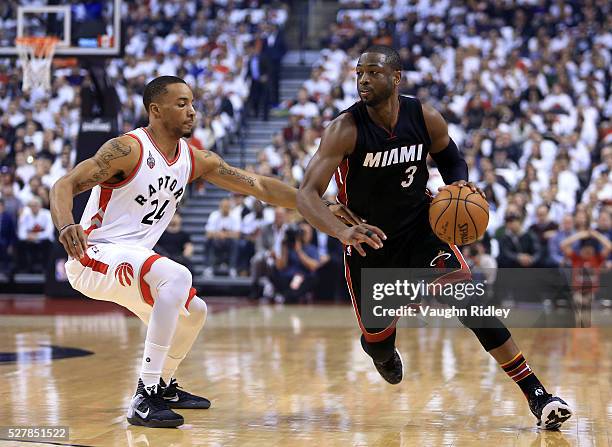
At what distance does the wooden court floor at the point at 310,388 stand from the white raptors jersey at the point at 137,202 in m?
1.01

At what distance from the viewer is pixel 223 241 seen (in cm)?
1506

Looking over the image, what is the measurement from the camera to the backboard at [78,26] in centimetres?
1295

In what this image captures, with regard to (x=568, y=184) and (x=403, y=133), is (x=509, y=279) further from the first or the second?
(x=403, y=133)

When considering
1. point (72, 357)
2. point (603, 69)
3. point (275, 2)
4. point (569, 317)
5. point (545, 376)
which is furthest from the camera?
point (275, 2)

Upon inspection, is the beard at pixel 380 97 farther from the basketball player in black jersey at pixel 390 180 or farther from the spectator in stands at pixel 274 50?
the spectator in stands at pixel 274 50

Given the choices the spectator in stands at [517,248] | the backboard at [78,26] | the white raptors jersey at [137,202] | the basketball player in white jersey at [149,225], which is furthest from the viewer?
the spectator in stands at [517,248]

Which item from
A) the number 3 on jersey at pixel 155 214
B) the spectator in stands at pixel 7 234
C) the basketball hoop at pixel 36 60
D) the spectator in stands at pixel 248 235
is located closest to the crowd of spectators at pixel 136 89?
the spectator in stands at pixel 7 234

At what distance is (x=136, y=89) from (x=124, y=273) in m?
13.5

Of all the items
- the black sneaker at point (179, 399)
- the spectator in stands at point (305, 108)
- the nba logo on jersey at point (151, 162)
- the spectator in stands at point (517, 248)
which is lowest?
the spectator in stands at point (517, 248)

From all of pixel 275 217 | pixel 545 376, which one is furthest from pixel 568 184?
pixel 545 376

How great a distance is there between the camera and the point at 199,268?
15.8 metres

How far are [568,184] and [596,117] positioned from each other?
1.97m

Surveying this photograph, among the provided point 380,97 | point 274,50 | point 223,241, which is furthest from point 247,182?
point 274,50

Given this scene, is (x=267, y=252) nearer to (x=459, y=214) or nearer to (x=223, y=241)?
(x=223, y=241)
